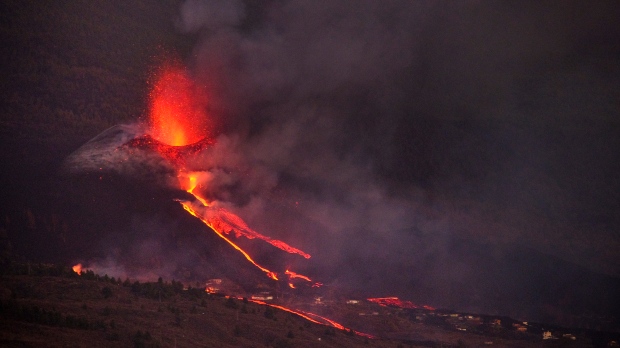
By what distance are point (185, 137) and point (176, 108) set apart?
2203 mm

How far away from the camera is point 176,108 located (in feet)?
109

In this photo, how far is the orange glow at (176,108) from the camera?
31.4 meters

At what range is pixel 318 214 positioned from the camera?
29.8m

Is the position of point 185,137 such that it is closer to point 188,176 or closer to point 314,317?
point 188,176

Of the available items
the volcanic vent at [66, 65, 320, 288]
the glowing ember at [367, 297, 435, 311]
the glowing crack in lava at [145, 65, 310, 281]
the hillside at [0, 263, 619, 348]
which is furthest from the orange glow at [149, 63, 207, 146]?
the glowing ember at [367, 297, 435, 311]

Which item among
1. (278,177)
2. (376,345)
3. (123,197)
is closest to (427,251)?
(278,177)

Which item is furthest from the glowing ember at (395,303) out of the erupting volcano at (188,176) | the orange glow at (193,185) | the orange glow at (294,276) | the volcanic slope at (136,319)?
the orange glow at (193,185)

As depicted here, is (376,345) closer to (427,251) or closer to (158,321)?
(158,321)

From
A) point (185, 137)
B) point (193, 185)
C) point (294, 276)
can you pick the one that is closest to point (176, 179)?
point (193, 185)

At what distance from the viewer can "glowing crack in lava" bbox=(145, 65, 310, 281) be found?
26.4 m

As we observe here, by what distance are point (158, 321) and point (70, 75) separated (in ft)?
52.2

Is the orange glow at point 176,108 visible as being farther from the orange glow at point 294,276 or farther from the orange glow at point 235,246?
the orange glow at point 294,276

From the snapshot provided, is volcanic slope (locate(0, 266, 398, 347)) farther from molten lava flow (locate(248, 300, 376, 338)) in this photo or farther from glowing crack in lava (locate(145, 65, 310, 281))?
glowing crack in lava (locate(145, 65, 310, 281))

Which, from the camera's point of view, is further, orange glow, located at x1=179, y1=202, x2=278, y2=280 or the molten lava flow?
orange glow, located at x1=179, y1=202, x2=278, y2=280
